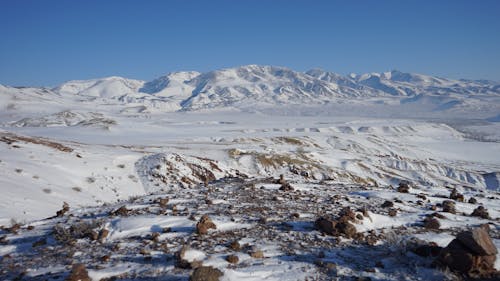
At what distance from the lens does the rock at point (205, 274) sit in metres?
6.32

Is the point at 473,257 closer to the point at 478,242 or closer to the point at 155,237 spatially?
the point at 478,242

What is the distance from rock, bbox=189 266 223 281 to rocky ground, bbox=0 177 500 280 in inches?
0.8

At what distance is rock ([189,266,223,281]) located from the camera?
20.7ft

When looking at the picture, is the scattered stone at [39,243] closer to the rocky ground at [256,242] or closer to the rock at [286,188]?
the rocky ground at [256,242]

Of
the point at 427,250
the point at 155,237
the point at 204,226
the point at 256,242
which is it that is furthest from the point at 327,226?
the point at 155,237

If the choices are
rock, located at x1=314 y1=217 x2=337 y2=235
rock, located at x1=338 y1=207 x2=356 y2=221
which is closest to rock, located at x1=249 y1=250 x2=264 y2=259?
rock, located at x1=314 y1=217 x2=337 y2=235

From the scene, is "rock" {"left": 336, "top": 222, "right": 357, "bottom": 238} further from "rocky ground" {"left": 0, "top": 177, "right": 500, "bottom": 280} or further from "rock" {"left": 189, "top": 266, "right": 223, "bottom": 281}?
"rock" {"left": 189, "top": 266, "right": 223, "bottom": 281}

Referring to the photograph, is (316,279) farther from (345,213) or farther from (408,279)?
(345,213)

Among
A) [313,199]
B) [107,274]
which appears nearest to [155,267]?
[107,274]

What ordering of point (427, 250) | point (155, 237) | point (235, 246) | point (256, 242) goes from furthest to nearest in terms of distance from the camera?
point (155, 237)
point (256, 242)
point (235, 246)
point (427, 250)

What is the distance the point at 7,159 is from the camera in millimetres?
21781

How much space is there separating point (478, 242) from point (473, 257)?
29 cm

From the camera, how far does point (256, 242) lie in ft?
28.7

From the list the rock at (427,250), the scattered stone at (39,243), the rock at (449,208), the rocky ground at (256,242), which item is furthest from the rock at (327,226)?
the scattered stone at (39,243)
